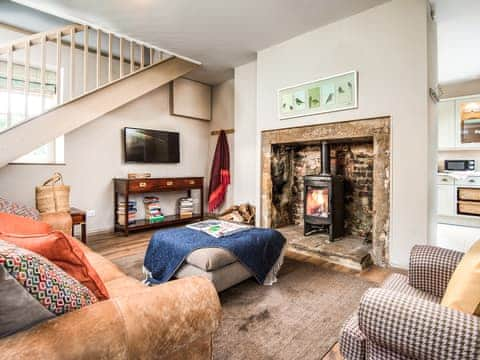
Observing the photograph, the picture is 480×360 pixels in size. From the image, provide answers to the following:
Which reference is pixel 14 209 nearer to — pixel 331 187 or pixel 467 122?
pixel 331 187

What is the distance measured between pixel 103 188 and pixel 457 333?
175 inches

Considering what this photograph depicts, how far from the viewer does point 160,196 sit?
492 cm

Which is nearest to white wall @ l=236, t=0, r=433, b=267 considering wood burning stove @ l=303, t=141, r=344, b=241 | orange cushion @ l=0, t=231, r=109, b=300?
wood burning stove @ l=303, t=141, r=344, b=241

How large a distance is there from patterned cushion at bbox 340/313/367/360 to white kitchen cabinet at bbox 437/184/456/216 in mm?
5074

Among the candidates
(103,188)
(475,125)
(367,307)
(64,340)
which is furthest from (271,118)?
(475,125)

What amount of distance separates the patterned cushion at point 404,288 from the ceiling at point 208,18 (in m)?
2.80

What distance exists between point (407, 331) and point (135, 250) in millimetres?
3097

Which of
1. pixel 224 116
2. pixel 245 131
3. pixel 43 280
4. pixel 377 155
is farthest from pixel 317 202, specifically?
pixel 43 280

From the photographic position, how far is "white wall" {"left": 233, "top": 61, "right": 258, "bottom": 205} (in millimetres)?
4520

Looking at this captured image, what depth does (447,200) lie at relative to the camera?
5.00 meters

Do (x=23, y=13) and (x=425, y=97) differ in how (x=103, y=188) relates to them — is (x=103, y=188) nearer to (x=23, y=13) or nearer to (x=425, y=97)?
(x=23, y=13)

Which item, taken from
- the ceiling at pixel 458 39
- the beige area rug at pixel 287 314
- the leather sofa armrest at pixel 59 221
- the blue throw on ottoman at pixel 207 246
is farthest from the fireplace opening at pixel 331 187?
the leather sofa armrest at pixel 59 221

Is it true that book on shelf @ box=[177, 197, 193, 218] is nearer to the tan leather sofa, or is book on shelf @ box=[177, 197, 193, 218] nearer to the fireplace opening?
the fireplace opening

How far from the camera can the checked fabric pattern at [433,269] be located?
1425mm
